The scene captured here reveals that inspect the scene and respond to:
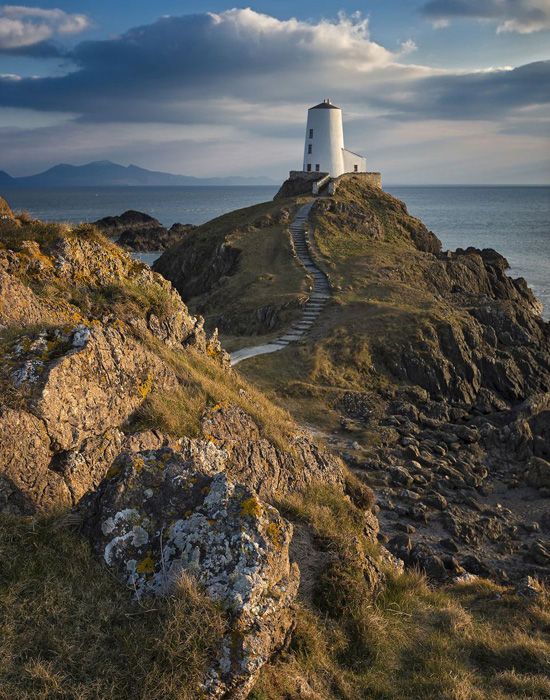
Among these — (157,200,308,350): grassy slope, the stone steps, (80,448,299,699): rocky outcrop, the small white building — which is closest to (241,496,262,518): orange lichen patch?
(80,448,299,699): rocky outcrop

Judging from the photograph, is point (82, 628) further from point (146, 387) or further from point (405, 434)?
point (405, 434)

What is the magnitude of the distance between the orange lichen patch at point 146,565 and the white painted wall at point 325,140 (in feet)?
229

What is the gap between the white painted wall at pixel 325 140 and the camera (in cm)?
7175

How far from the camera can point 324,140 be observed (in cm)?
7212

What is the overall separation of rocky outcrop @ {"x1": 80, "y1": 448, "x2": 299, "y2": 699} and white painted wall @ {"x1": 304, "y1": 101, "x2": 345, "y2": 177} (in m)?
69.1

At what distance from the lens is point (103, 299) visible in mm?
13766

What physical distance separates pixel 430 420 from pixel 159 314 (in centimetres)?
1799

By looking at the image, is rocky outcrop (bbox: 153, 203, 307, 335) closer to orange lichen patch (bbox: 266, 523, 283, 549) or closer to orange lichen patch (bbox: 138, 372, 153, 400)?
orange lichen patch (bbox: 138, 372, 153, 400)

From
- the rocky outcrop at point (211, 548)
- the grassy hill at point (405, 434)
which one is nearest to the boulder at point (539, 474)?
the grassy hill at point (405, 434)

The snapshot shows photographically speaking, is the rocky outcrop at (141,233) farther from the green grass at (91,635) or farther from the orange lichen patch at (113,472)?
the green grass at (91,635)

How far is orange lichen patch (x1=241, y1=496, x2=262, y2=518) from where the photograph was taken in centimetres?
663

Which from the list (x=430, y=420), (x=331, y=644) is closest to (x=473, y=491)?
(x=430, y=420)

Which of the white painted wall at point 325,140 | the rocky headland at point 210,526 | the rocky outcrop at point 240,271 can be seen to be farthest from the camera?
the white painted wall at point 325,140

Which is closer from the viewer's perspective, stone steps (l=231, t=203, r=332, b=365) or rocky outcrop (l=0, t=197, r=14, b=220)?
rocky outcrop (l=0, t=197, r=14, b=220)
